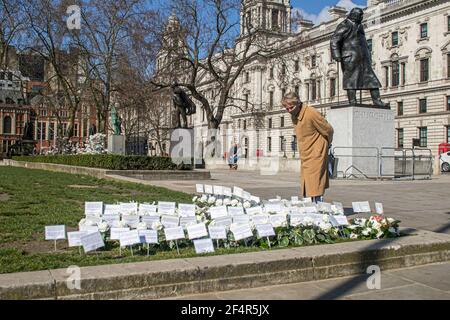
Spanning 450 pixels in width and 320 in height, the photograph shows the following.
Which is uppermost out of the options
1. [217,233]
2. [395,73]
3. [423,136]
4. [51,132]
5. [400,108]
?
[395,73]

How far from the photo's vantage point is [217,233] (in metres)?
4.95

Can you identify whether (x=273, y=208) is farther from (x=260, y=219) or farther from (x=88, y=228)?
(x=88, y=228)

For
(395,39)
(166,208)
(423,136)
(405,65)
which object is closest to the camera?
(166,208)

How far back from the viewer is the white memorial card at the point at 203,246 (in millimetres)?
4656

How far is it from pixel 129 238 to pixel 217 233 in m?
0.93

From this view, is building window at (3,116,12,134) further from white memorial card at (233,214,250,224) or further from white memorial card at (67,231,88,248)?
white memorial card at (67,231,88,248)

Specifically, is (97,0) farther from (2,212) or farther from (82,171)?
(2,212)

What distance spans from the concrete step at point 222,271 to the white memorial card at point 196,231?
51 centimetres

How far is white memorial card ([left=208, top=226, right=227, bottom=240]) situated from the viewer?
4922 millimetres

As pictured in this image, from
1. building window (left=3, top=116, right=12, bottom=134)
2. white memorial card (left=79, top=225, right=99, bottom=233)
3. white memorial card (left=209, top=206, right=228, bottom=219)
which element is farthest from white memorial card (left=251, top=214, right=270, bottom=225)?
building window (left=3, top=116, right=12, bottom=134)

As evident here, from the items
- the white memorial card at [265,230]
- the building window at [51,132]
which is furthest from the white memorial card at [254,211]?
the building window at [51,132]

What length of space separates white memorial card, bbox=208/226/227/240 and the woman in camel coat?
77.7 inches

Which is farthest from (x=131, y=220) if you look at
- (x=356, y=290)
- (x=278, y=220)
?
(x=356, y=290)

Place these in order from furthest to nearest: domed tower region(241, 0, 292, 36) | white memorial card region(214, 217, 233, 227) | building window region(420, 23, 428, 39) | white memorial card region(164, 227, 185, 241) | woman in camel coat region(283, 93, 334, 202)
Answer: building window region(420, 23, 428, 39)
domed tower region(241, 0, 292, 36)
woman in camel coat region(283, 93, 334, 202)
white memorial card region(214, 217, 233, 227)
white memorial card region(164, 227, 185, 241)
